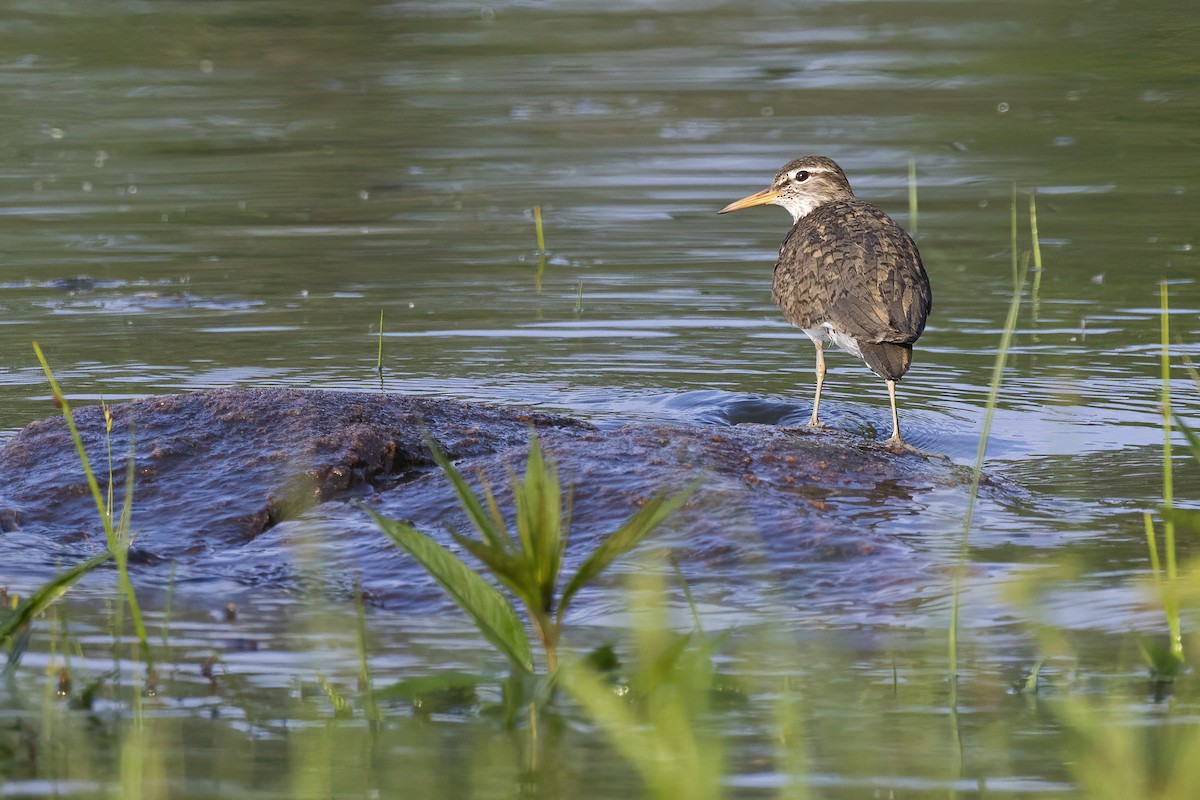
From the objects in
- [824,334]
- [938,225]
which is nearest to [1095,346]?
[824,334]

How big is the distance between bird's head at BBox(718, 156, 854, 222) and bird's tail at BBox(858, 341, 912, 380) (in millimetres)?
2006

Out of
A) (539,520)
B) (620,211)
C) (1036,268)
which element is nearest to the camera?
(539,520)

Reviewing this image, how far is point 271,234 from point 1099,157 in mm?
6646

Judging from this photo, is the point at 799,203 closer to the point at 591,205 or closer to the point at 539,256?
the point at 539,256

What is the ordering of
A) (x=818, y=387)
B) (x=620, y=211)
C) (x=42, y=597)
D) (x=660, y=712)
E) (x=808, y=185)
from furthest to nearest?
(x=620, y=211), (x=808, y=185), (x=818, y=387), (x=42, y=597), (x=660, y=712)

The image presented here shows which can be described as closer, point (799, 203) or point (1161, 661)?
point (1161, 661)

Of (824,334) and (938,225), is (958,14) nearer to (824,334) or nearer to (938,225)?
(938,225)

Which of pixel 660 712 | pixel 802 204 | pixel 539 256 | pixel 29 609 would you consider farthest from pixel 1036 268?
pixel 660 712

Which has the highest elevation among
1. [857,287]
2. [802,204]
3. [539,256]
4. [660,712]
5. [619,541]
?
[802,204]

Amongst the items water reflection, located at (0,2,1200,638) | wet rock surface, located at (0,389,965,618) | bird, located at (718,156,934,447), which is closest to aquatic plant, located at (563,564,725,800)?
wet rock surface, located at (0,389,965,618)

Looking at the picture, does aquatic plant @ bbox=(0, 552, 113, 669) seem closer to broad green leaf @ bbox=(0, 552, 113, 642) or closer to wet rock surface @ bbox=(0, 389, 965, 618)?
broad green leaf @ bbox=(0, 552, 113, 642)

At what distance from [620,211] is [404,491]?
7.02 m

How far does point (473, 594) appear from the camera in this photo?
3.27 meters

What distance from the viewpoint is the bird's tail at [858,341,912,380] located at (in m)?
6.52
